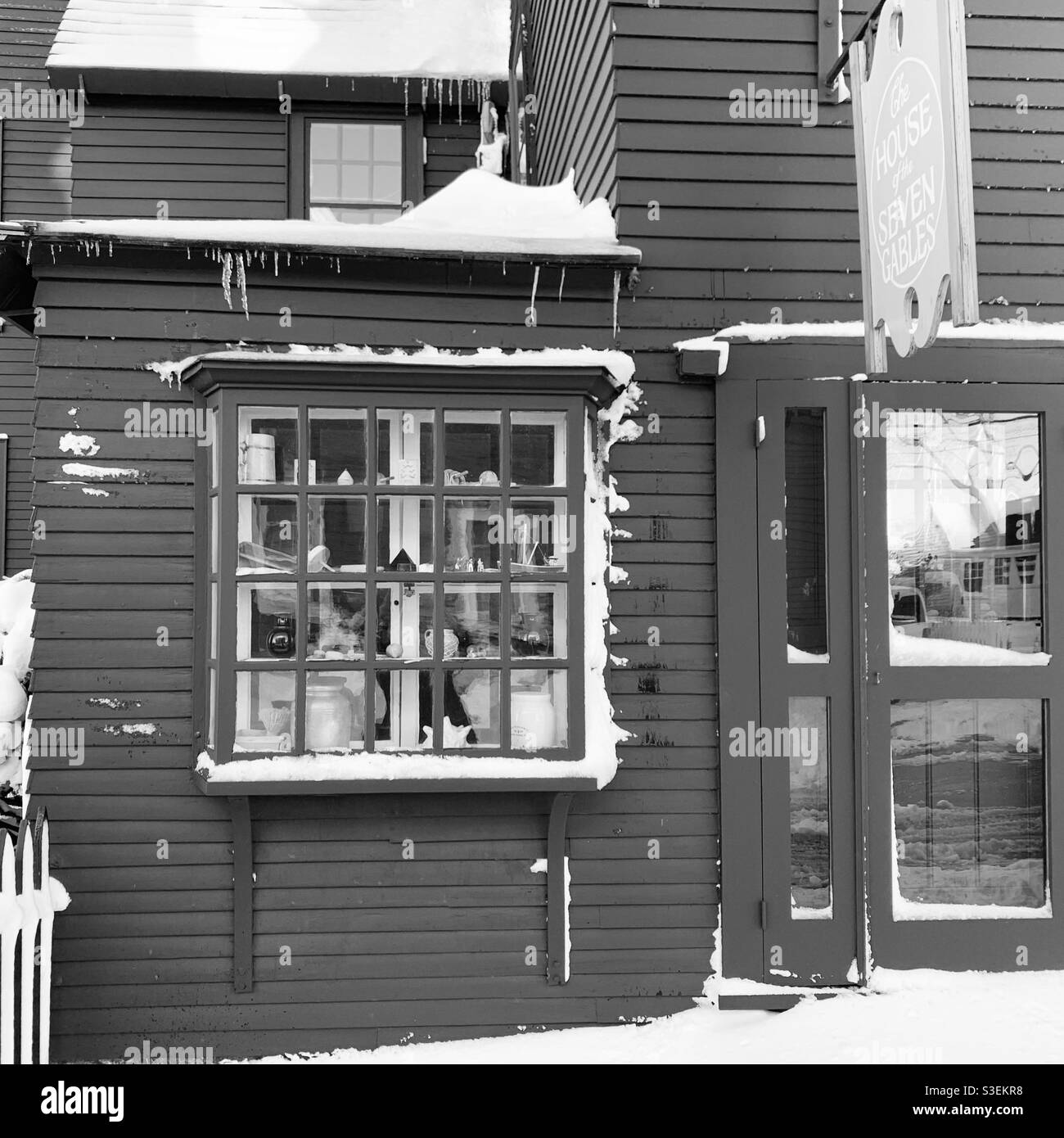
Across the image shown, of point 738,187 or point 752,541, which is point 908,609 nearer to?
point 752,541

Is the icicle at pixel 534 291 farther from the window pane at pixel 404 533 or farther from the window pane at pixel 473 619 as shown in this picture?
the window pane at pixel 473 619

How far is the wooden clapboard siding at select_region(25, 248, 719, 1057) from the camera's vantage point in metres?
3.83

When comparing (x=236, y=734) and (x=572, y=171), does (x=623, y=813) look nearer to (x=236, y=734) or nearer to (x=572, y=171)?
(x=236, y=734)

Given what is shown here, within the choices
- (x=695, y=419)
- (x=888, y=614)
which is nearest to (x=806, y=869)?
(x=888, y=614)

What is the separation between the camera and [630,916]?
3.96 meters

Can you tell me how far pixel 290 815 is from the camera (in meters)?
3.86

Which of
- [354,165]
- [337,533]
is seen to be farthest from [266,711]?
[354,165]

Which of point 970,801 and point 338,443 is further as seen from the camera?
point 970,801

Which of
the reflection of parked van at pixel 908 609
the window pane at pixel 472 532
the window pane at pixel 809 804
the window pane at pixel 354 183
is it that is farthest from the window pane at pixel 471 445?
the window pane at pixel 354 183

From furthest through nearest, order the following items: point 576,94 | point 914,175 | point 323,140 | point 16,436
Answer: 1. point 16,436
2. point 323,140
3. point 576,94
4. point 914,175

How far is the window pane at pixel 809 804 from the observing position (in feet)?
13.1

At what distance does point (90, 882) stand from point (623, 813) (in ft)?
7.38

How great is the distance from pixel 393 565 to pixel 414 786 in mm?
922

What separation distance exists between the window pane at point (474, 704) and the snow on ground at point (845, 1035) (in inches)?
50.7
